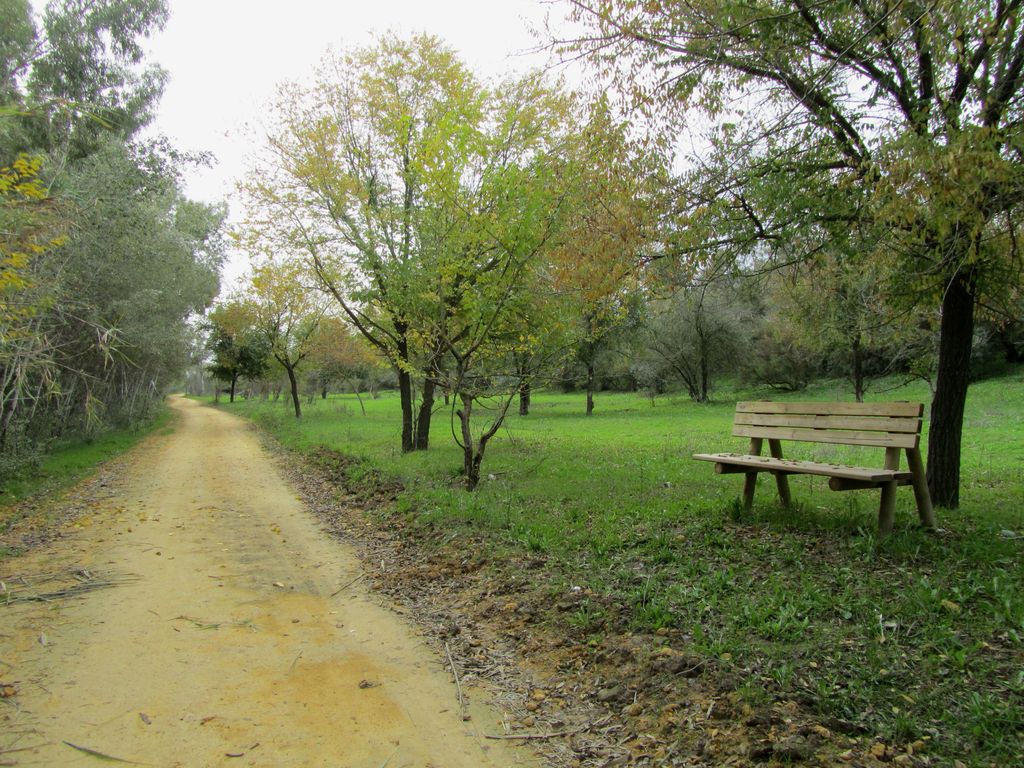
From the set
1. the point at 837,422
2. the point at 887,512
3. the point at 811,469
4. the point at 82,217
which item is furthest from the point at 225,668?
the point at 82,217

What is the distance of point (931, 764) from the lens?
8.46ft

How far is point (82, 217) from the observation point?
10.9 m

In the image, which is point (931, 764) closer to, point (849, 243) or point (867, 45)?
point (849, 243)

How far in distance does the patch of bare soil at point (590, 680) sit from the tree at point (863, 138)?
3.43 m

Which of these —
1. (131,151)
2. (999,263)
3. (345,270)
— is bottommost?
(999,263)

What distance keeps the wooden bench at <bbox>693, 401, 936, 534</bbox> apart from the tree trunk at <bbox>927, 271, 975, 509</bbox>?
97cm

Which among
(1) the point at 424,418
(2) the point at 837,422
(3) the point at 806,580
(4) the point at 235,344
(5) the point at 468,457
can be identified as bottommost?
(3) the point at 806,580

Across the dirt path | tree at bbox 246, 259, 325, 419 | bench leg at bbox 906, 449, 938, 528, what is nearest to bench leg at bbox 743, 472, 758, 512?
bench leg at bbox 906, 449, 938, 528

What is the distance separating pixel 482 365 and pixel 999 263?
21.7 feet

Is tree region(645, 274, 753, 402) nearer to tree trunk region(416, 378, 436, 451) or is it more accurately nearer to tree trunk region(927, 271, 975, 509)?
tree trunk region(416, 378, 436, 451)

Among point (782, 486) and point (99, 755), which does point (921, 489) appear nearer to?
point (782, 486)

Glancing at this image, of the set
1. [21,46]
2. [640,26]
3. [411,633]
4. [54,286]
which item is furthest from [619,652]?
[21,46]

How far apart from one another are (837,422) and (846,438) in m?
0.22

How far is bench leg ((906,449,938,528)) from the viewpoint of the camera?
497 cm
